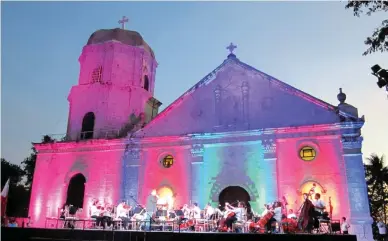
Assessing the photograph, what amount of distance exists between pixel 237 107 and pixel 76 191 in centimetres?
1164

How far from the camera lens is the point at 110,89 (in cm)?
2462

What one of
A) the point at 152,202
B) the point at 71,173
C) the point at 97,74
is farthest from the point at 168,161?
the point at 97,74

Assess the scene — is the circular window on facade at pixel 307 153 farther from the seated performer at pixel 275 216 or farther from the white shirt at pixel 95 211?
the white shirt at pixel 95 211

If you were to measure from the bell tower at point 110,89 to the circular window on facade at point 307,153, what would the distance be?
34.8ft

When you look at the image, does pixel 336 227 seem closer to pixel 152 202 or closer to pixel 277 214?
pixel 277 214

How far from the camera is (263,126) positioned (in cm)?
1955

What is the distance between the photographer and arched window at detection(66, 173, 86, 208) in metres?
22.2

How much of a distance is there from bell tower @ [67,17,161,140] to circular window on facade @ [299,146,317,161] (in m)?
10.6

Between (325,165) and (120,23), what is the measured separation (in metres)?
18.8

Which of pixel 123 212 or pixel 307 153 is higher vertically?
pixel 307 153

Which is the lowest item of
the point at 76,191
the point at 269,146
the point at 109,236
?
the point at 109,236

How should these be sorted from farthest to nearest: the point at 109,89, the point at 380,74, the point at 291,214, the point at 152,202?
the point at 109,89
the point at 152,202
the point at 291,214
the point at 380,74

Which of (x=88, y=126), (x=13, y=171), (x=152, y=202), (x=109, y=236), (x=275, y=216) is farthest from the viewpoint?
(x=13, y=171)

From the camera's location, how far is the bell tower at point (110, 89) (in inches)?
958
